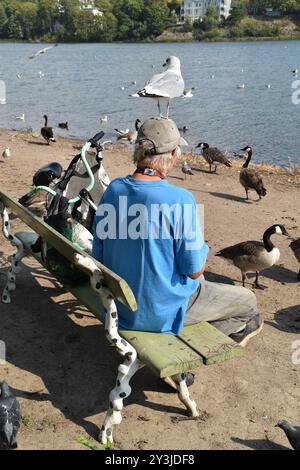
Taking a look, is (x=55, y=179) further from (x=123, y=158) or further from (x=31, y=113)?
(x=31, y=113)

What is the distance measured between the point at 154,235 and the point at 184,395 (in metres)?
1.24

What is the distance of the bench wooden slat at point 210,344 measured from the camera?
3727mm

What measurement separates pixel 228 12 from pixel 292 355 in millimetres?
125547

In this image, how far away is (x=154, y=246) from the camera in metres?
3.74

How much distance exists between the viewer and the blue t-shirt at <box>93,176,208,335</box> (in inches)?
144

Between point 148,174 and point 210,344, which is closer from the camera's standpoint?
point 148,174

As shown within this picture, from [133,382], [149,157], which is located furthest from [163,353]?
[149,157]

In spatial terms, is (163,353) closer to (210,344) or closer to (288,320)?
(210,344)

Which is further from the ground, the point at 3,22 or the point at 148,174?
the point at 3,22

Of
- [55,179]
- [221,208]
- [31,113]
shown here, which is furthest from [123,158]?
[31,113]

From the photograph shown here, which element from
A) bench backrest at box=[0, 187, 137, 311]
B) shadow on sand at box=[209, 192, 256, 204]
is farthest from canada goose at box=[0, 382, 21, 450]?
A: shadow on sand at box=[209, 192, 256, 204]

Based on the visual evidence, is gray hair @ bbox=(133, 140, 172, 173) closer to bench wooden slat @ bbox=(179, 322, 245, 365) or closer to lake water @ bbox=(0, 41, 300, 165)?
bench wooden slat @ bbox=(179, 322, 245, 365)

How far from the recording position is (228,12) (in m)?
119

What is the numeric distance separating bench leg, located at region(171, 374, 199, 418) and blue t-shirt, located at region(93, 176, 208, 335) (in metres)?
0.35
